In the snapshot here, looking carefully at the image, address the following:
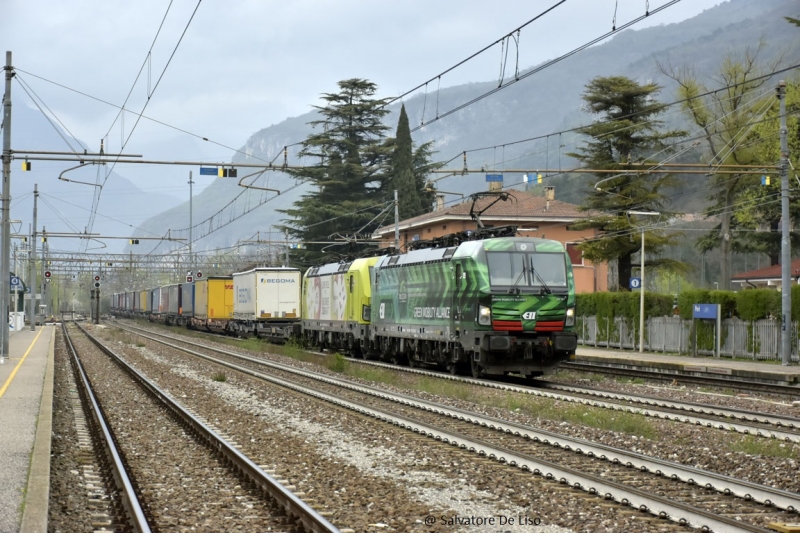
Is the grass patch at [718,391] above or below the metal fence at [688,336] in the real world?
below

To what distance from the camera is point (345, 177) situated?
230 ft

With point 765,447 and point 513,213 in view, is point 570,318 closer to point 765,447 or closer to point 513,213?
point 765,447

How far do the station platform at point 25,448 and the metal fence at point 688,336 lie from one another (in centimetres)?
2169

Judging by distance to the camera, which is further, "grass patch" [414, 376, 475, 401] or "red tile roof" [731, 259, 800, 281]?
"red tile roof" [731, 259, 800, 281]

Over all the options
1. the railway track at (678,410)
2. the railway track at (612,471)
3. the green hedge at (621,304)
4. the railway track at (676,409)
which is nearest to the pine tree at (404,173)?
the green hedge at (621,304)

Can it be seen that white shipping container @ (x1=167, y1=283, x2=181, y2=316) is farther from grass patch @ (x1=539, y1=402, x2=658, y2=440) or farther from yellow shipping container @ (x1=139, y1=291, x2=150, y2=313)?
grass patch @ (x1=539, y1=402, x2=658, y2=440)

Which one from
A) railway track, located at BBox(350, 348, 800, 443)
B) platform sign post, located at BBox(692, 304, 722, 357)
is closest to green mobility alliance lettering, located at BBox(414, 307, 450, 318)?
railway track, located at BBox(350, 348, 800, 443)

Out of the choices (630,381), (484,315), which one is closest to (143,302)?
(630,381)

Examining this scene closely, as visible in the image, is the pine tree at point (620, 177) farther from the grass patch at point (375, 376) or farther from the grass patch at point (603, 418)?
the grass patch at point (603, 418)

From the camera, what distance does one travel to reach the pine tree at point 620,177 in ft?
169

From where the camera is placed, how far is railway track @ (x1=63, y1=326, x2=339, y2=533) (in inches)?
340

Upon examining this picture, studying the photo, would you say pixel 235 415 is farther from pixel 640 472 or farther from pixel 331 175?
pixel 331 175

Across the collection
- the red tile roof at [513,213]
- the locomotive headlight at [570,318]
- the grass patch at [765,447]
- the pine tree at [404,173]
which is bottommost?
the grass patch at [765,447]

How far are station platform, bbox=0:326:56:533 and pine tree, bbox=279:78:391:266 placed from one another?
42715 millimetres
